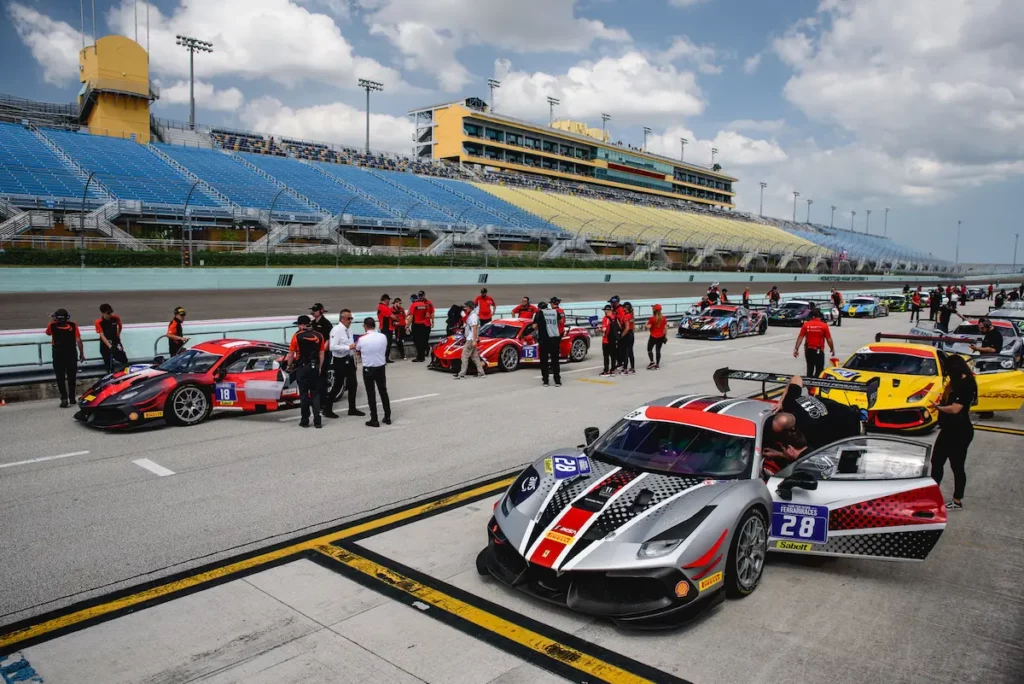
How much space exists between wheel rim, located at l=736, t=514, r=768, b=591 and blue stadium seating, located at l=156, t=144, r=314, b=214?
1607 inches

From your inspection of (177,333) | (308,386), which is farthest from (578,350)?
(177,333)

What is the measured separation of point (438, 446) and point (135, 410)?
13.9 ft

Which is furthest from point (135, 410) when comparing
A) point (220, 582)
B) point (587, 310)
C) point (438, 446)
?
point (587, 310)

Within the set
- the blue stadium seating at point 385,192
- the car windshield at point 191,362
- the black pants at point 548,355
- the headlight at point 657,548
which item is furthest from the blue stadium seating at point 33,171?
the headlight at point 657,548

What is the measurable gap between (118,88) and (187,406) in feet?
177

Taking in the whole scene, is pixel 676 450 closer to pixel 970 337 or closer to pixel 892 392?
pixel 892 392

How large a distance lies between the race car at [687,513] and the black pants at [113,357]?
10.3 metres

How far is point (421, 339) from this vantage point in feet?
59.1

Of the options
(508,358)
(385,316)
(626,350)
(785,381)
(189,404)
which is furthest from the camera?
(385,316)

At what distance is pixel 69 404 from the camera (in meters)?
12.1

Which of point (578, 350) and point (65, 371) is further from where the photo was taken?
point (578, 350)

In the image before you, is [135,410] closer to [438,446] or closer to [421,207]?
[438,446]

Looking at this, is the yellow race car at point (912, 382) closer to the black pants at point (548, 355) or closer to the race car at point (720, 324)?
the black pants at point (548, 355)

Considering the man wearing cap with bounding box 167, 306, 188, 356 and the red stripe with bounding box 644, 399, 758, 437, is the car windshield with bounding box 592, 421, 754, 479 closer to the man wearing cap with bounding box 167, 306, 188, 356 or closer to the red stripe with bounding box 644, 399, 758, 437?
the red stripe with bounding box 644, 399, 758, 437
